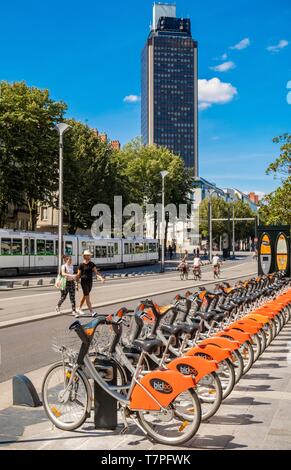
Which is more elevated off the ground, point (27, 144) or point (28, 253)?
point (27, 144)

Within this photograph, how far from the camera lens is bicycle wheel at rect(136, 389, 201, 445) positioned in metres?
4.90

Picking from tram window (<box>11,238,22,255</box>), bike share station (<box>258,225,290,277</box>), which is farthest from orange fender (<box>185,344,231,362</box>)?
tram window (<box>11,238,22,255</box>)

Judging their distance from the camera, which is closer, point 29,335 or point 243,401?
point 243,401

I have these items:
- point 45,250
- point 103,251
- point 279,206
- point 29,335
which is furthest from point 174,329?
point 103,251

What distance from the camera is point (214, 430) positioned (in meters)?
5.41

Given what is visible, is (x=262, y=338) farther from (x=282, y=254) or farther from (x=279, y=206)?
(x=279, y=206)

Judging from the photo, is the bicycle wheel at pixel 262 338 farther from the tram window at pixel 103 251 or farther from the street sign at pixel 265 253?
the tram window at pixel 103 251

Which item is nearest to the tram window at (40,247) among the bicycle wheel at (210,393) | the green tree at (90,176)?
the green tree at (90,176)

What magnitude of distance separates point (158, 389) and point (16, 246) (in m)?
33.8

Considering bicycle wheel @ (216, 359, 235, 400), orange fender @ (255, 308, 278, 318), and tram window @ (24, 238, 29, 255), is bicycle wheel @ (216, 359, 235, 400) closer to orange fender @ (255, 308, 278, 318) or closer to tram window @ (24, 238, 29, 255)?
orange fender @ (255, 308, 278, 318)

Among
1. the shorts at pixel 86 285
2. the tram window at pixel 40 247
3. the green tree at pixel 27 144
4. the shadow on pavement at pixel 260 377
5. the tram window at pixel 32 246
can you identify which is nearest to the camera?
the shadow on pavement at pixel 260 377

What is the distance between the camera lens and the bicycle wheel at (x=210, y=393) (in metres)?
5.53

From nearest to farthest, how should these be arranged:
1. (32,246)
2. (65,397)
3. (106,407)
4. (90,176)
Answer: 1. (106,407)
2. (65,397)
3. (32,246)
4. (90,176)

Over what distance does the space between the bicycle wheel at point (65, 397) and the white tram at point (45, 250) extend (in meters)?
31.6
